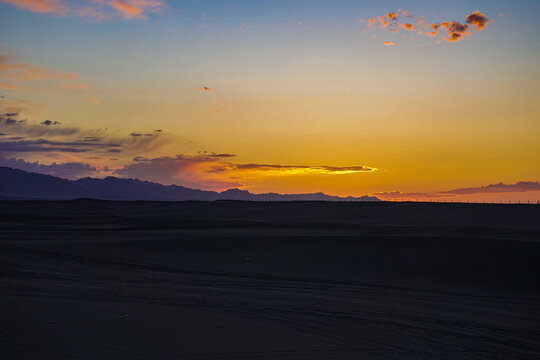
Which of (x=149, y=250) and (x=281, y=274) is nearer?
(x=281, y=274)

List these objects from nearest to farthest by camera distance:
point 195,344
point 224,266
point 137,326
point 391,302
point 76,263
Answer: point 195,344, point 137,326, point 391,302, point 76,263, point 224,266

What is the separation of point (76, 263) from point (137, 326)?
10823 mm

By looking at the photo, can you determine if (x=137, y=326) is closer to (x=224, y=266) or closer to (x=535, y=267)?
(x=224, y=266)

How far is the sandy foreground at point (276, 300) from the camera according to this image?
816 cm

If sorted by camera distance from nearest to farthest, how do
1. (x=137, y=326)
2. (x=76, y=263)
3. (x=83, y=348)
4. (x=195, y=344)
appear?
(x=83, y=348) → (x=195, y=344) → (x=137, y=326) → (x=76, y=263)

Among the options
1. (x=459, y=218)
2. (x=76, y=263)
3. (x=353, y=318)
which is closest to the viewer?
(x=353, y=318)

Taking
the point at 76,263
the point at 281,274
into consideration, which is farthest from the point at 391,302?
the point at 76,263

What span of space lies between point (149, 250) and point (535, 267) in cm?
1670

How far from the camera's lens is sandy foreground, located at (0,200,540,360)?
26.8ft

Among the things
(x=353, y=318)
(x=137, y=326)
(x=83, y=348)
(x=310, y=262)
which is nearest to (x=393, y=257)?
(x=310, y=262)

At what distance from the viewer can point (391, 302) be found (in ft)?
43.2

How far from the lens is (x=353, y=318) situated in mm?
10633

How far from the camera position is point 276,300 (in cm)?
1248

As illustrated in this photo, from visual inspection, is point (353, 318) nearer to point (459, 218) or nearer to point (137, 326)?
point (137, 326)
